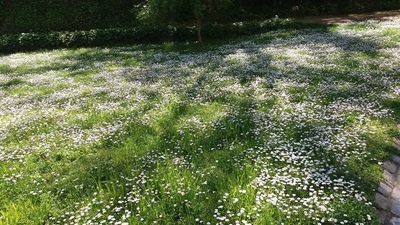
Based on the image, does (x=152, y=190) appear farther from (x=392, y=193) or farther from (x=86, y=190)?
(x=392, y=193)

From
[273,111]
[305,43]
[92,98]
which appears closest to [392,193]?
[273,111]

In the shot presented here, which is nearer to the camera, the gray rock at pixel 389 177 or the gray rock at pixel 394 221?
the gray rock at pixel 394 221

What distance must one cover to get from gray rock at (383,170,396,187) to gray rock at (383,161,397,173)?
161 millimetres

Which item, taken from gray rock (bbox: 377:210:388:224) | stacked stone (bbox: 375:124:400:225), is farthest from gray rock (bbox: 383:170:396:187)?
gray rock (bbox: 377:210:388:224)

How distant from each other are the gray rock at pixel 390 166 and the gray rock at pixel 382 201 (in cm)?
105

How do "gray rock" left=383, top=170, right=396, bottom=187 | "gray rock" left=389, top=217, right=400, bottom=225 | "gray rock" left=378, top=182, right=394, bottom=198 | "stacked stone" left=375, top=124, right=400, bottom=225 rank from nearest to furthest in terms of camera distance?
"gray rock" left=389, top=217, right=400, bottom=225 < "stacked stone" left=375, top=124, right=400, bottom=225 < "gray rock" left=378, top=182, right=394, bottom=198 < "gray rock" left=383, top=170, right=396, bottom=187

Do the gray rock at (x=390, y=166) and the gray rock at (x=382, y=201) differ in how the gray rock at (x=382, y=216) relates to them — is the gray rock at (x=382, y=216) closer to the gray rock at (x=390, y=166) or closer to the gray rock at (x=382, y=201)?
the gray rock at (x=382, y=201)

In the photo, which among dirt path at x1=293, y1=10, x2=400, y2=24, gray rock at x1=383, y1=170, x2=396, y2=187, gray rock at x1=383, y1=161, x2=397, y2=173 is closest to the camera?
gray rock at x1=383, y1=170, x2=396, y2=187

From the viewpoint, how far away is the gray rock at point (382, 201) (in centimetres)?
543

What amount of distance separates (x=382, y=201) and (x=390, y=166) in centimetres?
138

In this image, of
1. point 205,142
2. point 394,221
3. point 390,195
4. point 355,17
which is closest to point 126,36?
point 355,17

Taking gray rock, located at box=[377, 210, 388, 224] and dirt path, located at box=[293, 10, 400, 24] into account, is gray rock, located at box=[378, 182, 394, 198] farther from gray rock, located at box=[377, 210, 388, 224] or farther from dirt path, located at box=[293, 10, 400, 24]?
dirt path, located at box=[293, 10, 400, 24]

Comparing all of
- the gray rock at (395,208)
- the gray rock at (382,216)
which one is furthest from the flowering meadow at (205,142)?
the gray rock at (395,208)

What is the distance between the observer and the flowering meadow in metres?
5.38
